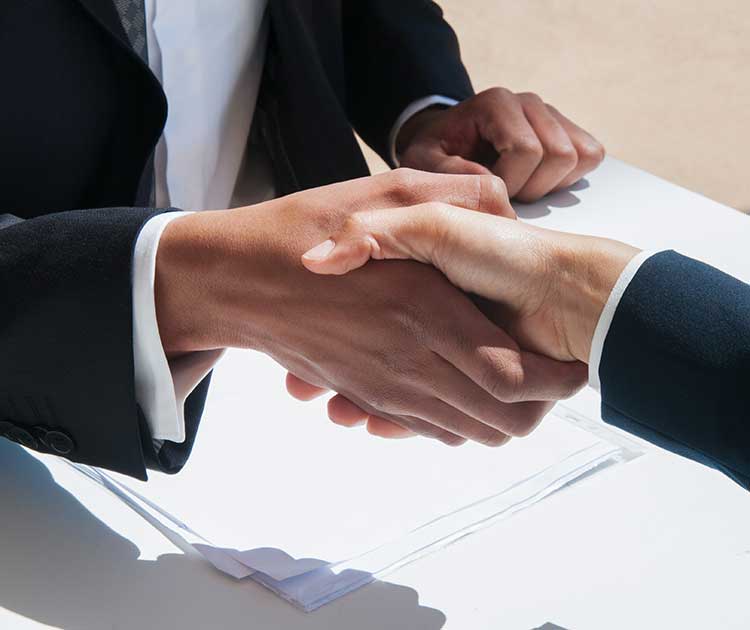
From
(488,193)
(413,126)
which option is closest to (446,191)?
(488,193)

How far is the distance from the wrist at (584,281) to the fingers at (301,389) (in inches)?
7.2

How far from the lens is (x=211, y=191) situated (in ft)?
3.94

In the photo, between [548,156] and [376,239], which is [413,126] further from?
[376,239]

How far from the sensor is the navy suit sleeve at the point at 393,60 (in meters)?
1.30

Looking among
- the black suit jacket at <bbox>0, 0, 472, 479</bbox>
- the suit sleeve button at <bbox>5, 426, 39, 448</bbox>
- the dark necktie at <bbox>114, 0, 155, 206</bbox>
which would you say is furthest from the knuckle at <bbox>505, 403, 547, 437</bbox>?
the dark necktie at <bbox>114, 0, 155, 206</bbox>

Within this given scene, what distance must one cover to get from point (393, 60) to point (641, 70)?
2163mm

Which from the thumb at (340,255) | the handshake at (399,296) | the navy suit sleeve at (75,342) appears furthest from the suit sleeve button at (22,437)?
the thumb at (340,255)


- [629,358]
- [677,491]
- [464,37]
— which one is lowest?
[464,37]

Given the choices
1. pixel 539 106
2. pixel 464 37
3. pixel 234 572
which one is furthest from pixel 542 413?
pixel 464 37

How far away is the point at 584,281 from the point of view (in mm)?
712

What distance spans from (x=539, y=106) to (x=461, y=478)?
1.82 ft

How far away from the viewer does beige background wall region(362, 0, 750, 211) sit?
9.75 ft

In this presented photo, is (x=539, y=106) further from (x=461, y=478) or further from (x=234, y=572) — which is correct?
(x=234, y=572)

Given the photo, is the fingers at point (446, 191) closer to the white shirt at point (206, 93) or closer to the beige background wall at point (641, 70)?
the white shirt at point (206, 93)
